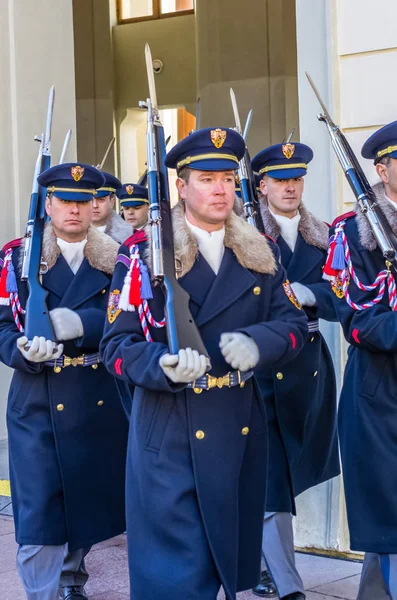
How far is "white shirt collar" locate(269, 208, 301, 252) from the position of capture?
514 centimetres

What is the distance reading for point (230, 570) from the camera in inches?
135

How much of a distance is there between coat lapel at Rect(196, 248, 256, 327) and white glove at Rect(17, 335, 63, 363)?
0.96 metres

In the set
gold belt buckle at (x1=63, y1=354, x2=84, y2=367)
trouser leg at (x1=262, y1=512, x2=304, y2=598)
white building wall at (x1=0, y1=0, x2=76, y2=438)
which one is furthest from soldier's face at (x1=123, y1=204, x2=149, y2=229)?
trouser leg at (x1=262, y1=512, x2=304, y2=598)

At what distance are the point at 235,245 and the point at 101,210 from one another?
300cm

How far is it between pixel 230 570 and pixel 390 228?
1.44m

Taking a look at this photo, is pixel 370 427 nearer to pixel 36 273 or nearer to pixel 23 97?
pixel 36 273

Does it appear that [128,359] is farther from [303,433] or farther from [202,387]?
[303,433]

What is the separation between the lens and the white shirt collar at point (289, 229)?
514cm

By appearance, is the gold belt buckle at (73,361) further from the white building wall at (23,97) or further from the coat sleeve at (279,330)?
the white building wall at (23,97)

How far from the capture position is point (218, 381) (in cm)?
353

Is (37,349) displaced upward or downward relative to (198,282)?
downward

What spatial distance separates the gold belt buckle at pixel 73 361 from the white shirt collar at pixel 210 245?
1225 millimetres

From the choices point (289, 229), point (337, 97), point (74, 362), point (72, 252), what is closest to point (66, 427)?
point (74, 362)

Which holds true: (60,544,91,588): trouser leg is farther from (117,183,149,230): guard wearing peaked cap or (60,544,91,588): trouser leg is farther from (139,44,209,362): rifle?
(117,183,149,230): guard wearing peaked cap
